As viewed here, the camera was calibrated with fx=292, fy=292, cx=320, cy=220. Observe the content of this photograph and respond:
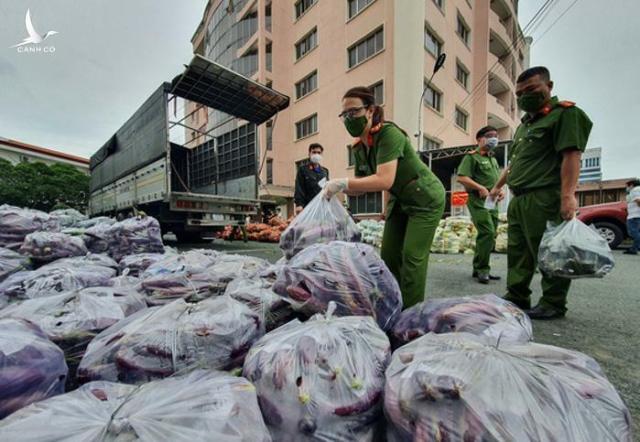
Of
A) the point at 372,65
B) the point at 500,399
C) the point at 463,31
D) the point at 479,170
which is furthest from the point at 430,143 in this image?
the point at 500,399

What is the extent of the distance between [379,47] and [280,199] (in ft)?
29.4

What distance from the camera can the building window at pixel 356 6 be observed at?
12.9 meters

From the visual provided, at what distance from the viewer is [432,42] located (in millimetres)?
12719

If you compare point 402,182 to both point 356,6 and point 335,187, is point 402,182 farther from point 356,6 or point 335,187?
point 356,6

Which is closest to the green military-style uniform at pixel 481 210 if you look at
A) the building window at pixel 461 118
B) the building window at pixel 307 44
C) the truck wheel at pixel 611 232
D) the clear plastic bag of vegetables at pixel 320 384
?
the clear plastic bag of vegetables at pixel 320 384

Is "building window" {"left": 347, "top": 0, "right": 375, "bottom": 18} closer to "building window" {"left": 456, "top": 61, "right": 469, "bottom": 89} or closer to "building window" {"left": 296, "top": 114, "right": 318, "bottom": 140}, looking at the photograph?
"building window" {"left": 296, "top": 114, "right": 318, "bottom": 140}

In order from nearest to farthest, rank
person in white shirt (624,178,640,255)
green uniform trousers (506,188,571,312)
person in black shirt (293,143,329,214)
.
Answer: green uniform trousers (506,188,571,312) < person in black shirt (293,143,329,214) < person in white shirt (624,178,640,255)

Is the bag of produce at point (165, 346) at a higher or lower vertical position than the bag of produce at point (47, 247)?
lower

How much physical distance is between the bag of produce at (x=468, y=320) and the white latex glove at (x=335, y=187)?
0.81 meters

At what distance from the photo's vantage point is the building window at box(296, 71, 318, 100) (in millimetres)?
15614

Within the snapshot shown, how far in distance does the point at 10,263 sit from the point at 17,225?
3.13 ft

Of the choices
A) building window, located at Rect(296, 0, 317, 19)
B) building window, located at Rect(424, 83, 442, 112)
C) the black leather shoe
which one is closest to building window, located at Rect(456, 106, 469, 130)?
building window, located at Rect(424, 83, 442, 112)

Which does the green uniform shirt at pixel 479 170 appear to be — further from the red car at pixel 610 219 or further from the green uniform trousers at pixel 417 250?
the red car at pixel 610 219

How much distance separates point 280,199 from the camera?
662 inches
